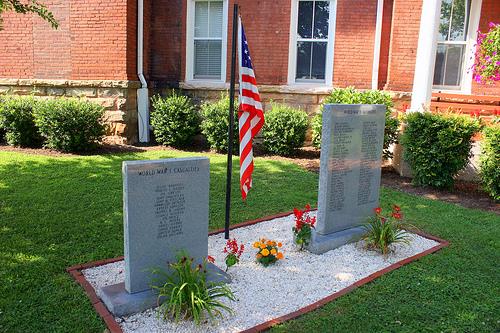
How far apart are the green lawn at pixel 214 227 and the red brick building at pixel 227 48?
347cm

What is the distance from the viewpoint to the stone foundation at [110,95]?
11070 mm

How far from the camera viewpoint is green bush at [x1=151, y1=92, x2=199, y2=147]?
36.0 feet

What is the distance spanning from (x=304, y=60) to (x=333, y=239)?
24.1 feet

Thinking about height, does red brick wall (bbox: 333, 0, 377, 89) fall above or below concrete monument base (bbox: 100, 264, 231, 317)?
above

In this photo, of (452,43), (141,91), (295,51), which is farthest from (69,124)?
(452,43)

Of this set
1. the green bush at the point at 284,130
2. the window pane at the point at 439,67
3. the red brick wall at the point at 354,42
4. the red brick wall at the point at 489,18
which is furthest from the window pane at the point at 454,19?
the green bush at the point at 284,130

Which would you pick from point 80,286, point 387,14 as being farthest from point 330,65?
point 80,286

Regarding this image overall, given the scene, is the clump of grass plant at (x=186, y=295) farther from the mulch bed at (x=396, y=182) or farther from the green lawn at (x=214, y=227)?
the mulch bed at (x=396, y=182)

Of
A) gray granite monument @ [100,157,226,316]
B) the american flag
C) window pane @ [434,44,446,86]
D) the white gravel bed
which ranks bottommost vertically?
the white gravel bed

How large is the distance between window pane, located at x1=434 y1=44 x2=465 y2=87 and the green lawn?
15.7 ft

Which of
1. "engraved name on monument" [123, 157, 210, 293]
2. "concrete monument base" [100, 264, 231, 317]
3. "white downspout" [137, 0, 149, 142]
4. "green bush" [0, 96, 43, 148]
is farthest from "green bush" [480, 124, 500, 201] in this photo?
"green bush" [0, 96, 43, 148]

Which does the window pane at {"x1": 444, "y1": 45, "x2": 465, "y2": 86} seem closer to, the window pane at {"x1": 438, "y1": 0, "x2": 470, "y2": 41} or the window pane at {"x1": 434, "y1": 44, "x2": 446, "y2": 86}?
the window pane at {"x1": 434, "y1": 44, "x2": 446, "y2": 86}

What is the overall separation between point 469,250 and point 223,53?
8.34 metres

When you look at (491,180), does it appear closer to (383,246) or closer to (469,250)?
(469,250)
